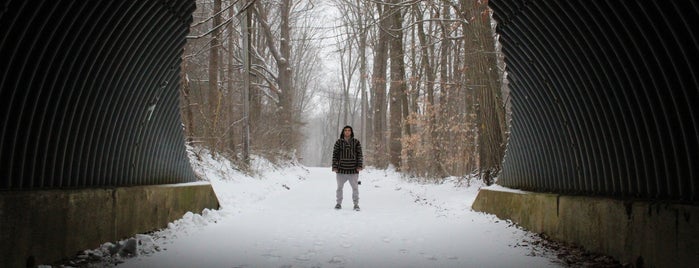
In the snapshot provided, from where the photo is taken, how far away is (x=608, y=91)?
5527 mm

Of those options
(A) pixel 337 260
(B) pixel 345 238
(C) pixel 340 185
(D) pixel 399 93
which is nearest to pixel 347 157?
(C) pixel 340 185

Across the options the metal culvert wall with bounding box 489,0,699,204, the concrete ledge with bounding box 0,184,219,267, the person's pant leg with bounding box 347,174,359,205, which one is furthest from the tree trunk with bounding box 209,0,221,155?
the metal culvert wall with bounding box 489,0,699,204

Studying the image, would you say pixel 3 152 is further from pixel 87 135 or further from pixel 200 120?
pixel 200 120

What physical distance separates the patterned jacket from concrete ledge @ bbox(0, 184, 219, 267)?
13.6 feet

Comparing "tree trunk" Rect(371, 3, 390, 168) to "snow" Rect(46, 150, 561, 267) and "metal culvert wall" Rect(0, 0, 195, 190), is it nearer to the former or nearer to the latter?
"snow" Rect(46, 150, 561, 267)

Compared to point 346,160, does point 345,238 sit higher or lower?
lower

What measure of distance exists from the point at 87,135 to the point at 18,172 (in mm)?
1301

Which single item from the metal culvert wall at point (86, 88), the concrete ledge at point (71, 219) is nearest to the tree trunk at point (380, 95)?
the metal culvert wall at point (86, 88)

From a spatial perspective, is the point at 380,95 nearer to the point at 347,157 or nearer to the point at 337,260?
the point at 347,157

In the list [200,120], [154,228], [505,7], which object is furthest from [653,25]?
[200,120]

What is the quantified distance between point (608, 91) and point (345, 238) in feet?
10.8

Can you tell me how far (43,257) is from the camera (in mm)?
4621

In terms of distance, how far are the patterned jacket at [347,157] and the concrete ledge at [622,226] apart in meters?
4.15

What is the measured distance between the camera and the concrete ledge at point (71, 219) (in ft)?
14.0
